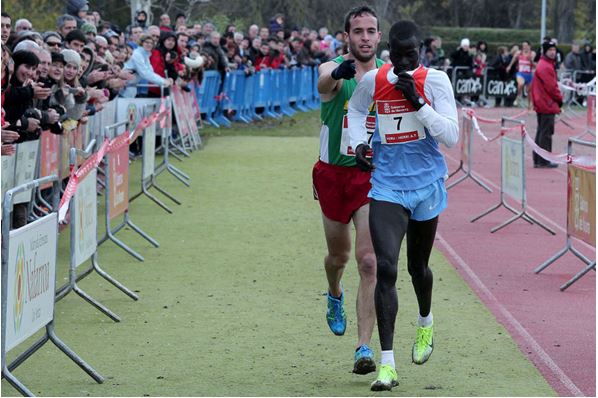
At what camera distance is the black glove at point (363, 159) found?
288 inches

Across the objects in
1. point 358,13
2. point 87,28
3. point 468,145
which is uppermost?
point 87,28

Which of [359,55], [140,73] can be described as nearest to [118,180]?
[359,55]

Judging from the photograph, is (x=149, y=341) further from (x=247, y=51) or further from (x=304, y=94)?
(x=304, y=94)

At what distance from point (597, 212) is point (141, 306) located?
12.4 feet

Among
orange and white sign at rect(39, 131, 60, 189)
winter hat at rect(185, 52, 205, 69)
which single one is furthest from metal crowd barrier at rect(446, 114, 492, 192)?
winter hat at rect(185, 52, 205, 69)

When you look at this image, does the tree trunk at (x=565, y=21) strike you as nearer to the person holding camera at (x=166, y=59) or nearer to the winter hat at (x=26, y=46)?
the person holding camera at (x=166, y=59)

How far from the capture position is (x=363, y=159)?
732 cm

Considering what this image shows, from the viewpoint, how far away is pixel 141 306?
32.5 ft

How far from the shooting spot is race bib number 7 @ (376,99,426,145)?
7.26 meters

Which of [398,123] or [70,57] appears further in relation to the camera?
[70,57]

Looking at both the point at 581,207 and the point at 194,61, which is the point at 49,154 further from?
the point at 194,61

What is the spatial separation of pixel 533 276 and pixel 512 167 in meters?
3.03

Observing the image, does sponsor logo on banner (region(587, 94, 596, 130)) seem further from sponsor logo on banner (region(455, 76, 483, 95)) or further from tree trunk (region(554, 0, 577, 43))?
tree trunk (region(554, 0, 577, 43))

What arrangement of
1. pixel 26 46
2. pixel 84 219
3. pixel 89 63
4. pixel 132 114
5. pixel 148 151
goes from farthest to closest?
pixel 132 114
pixel 89 63
pixel 148 151
pixel 26 46
pixel 84 219
